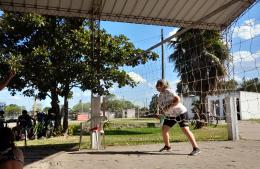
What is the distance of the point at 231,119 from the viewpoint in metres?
11.5

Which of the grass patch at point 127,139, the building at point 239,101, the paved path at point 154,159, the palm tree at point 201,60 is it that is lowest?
the paved path at point 154,159

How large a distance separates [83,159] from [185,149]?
2463 mm

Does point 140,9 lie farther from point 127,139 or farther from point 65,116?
point 65,116

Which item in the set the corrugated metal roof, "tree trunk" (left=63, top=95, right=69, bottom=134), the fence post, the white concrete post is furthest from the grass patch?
the corrugated metal roof

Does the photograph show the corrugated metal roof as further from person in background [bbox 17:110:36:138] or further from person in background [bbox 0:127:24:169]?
person in background [bbox 0:127:24:169]

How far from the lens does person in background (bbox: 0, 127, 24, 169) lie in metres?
3.29

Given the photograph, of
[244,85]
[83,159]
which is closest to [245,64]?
[244,85]

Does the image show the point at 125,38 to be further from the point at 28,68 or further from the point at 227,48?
the point at 227,48

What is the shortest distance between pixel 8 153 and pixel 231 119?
29.4 feet

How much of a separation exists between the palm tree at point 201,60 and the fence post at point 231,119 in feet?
2.66

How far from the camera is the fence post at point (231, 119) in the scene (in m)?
11.4

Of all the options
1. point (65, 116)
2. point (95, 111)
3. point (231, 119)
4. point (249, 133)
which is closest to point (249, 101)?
point (249, 133)

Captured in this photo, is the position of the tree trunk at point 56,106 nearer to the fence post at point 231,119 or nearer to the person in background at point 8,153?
the fence post at point 231,119

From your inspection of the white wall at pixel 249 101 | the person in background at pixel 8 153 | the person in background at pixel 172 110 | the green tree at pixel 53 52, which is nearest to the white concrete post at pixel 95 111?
the person in background at pixel 172 110
